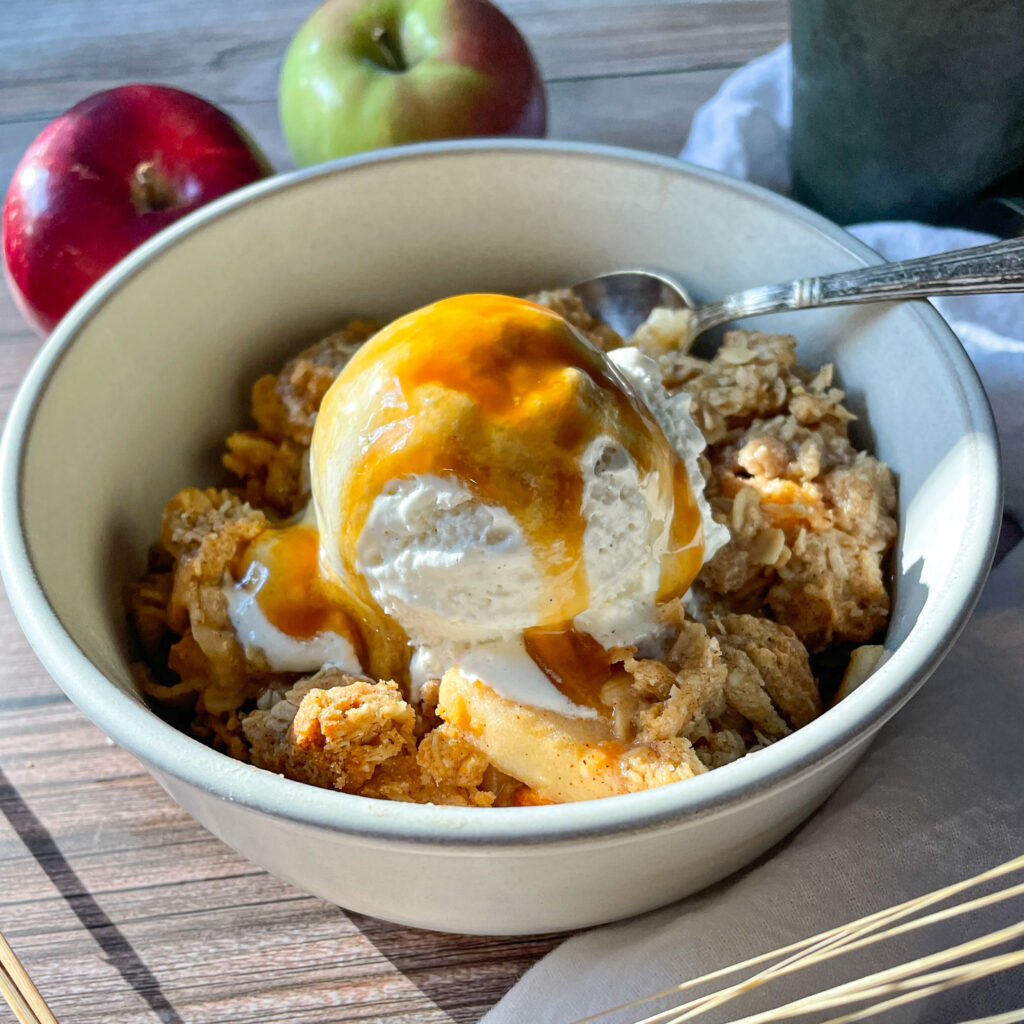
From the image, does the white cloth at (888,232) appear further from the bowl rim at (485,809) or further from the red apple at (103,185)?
the red apple at (103,185)

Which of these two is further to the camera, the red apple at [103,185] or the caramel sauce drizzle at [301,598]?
the red apple at [103,185]

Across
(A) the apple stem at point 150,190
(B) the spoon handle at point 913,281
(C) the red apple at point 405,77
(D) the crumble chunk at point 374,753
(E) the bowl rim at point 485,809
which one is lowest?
(D) the crumble chunk at point 374,753

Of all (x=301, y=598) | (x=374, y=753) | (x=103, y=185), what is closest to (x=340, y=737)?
(x=374, y=753)

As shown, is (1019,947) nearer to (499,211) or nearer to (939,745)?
(939,745)

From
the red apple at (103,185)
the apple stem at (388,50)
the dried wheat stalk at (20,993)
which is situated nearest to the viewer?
the dried wheat stalk at (20,993)

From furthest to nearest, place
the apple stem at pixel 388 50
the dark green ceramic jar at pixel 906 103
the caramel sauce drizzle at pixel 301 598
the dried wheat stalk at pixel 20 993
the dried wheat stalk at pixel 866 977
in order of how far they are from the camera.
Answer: the apple stem at pixel 388 50 → the dark green ceramic jar at pixel 906 103 → the caramel sauce drizzle at pixel 301 598 → the dried wheat stalk at pixel 20 993 → the dried wheat stalk at pixel 866 977

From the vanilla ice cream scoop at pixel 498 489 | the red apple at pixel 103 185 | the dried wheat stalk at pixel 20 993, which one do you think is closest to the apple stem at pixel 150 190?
the red apple at pixel 103 185

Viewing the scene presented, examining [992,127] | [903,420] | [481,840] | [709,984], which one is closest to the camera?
[481,840]

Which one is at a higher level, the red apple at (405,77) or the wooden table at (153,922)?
the red apple at (405,77)

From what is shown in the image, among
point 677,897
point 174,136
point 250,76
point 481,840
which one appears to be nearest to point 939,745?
point 677,897
